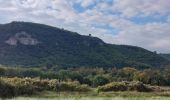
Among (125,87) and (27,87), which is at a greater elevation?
(27,87)

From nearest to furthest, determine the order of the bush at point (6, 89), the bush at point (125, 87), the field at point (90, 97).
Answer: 1. the field at point (90, 97)
2. the bush at point (6, 89)
3. the bush at point (125, 87)

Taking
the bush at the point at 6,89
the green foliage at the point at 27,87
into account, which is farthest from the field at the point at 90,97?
the bush at the point at 6,89

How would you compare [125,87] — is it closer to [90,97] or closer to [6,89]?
[6,89]

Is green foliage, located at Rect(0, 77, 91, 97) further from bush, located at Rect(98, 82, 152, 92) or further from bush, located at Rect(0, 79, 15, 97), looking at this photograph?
bush, located at Rect(98, 82, 152, 92)

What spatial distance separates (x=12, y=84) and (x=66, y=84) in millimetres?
10601

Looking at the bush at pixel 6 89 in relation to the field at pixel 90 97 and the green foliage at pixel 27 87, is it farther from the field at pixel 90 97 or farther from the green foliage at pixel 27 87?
the field at pixel 90 97

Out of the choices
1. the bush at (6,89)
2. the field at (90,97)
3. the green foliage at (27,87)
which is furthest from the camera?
the green foliage at (27,87)

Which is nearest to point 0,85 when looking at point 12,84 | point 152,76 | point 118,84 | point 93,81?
point 12,84

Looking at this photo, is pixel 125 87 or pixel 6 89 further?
pixel 125 87

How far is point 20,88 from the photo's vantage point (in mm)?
46469

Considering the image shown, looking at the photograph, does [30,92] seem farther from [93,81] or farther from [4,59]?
[4,59]

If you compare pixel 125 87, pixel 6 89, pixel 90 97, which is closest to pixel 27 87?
pixel 6 89

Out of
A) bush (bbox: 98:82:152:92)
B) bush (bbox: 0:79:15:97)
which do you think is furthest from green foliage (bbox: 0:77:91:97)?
bush (bbox: 98:82:152:92)

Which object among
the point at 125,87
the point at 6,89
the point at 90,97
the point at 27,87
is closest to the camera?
the point at 90,97
